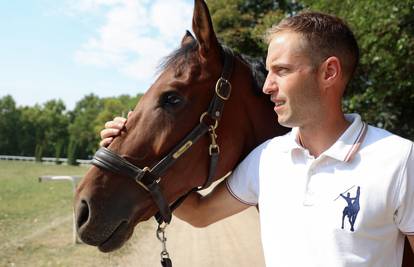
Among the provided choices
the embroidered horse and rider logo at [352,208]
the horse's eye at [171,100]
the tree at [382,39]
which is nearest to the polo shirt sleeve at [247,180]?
the horse's eye at [171,100]

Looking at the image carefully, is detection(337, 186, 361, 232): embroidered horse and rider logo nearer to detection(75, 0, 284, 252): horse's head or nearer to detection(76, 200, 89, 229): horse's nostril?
detection(75, 0, 284, 252): horse's head

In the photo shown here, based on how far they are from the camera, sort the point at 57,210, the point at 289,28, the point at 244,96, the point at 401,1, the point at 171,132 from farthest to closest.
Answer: the point at 57,210, the point at 401,1, the point at 244,96, the point at 171,132, the point at 289,28

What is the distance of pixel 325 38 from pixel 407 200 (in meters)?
0.80

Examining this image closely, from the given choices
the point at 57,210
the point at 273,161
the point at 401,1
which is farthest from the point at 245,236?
the point at 273,161

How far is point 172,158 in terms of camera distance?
221 cm

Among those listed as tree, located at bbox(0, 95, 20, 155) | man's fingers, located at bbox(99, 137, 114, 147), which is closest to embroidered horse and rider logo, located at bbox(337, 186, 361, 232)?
man's fingers, located at bbox(99, 137, 114, 147)

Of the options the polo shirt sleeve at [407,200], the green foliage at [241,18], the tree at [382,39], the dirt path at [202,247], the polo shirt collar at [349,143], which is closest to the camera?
the polo shirt sleeve at [407,200]

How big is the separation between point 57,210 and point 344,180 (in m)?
13.2

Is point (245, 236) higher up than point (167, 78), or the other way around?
point (167, 78)

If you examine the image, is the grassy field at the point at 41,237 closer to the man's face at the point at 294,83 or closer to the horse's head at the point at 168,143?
the horse's head at the point at 168,143

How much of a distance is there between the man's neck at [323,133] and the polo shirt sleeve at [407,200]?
37 centimetres

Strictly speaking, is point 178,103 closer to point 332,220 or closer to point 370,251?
point 332,220

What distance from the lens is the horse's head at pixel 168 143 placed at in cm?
211

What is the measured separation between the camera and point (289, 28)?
204 centimetres
